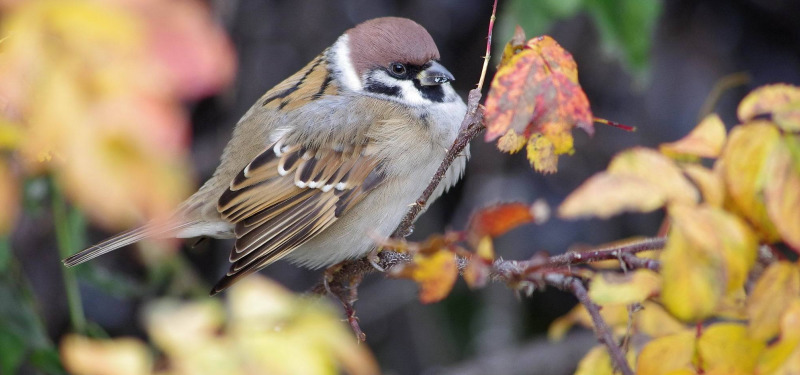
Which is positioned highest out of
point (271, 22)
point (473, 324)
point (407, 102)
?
point (407, 102)

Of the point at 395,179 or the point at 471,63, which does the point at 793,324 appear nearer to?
the point at 395,179

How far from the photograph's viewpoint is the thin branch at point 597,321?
117 cm

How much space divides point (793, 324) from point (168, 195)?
32.4 inches

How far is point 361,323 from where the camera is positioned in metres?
4.07

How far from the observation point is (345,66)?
2.75 metres

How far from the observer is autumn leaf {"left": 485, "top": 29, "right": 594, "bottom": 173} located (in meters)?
1.31

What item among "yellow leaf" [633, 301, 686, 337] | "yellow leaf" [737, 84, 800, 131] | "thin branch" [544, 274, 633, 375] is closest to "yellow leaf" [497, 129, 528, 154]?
"thin branch" [544, 274, 633, 375]

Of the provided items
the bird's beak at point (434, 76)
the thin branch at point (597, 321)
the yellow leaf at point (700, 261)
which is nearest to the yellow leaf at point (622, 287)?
the thin branch at point (597, 321)

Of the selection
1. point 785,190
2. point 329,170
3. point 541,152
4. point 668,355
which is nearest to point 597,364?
point 668,355

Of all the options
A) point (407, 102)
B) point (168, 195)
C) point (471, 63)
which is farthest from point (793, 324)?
point (471, 63)

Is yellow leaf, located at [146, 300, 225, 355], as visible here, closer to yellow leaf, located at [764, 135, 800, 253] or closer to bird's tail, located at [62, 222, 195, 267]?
yellow leaf, located at [764, 135, 800, 253]

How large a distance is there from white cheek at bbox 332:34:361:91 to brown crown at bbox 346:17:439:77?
0.02 metres

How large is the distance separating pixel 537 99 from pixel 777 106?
346 millimetres

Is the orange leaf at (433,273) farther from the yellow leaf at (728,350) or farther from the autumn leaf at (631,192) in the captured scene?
the yellow leaf at (728,350)
